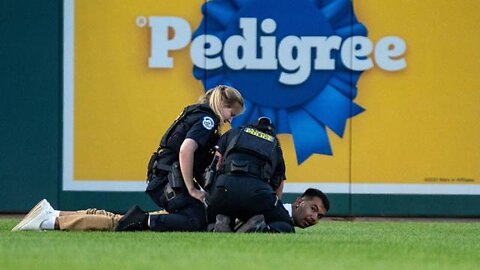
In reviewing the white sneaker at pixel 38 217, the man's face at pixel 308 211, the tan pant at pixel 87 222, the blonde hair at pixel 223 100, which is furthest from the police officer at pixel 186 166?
the man's face at pixel 308 211

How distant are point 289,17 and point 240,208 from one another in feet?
15.7

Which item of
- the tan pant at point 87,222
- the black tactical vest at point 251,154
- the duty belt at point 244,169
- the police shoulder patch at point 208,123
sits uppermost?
the police shoulder patch at point 208,123

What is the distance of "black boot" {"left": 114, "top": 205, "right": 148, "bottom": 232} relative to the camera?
10453mm

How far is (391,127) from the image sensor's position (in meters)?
14.7

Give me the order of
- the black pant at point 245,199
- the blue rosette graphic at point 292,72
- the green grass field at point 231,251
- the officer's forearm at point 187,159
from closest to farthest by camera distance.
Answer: the green grass field at point 231,251
the black pant at point 245,199
the officer's forearm at point 187,159
the blue rosette graphic at point 292,72

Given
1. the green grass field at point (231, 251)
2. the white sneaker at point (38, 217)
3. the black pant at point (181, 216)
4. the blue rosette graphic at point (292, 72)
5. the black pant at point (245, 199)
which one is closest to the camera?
the green grass field at point (231, 251)

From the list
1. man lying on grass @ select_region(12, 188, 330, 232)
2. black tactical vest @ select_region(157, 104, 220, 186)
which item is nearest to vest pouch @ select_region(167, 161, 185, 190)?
black tactical vest @ select_region(157, 104, 220, 186)

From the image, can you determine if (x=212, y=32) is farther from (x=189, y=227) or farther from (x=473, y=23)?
(x=189, y=227)

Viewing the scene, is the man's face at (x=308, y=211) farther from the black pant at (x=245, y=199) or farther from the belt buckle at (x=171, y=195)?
the belt buckle at (x=171, y=195)

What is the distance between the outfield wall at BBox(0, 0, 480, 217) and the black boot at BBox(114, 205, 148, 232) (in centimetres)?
422

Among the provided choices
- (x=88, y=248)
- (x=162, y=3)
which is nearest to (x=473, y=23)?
(x=162, y=3)

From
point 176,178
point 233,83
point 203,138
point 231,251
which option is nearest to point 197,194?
point 176,178

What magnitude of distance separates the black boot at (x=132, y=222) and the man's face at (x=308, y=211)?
1.16 m

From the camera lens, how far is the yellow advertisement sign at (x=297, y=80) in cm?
1465
